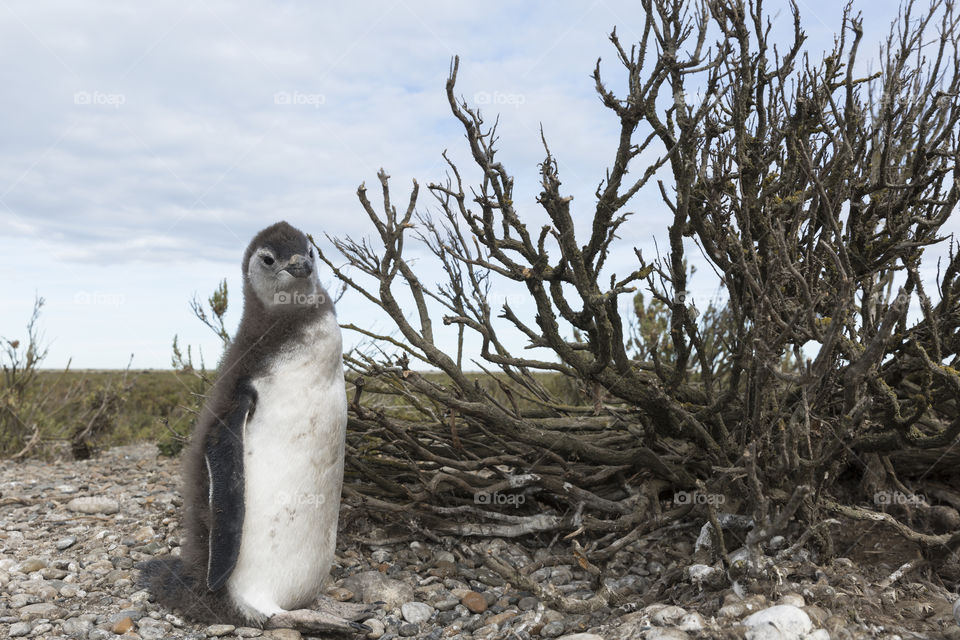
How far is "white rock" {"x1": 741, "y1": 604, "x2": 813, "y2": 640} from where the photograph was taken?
9.53 ft

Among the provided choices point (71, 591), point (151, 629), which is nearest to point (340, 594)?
point (151, 629)

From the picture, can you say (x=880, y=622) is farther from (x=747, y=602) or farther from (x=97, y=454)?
(x=97, y=454)

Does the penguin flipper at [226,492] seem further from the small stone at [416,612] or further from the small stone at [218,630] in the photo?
the small stone at [416,612]

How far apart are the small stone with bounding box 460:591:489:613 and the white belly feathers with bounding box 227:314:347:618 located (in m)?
0.89

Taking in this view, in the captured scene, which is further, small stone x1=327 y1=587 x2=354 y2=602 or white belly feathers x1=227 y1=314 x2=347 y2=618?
small stone x1=327 y1=587 x2=354 y2=602

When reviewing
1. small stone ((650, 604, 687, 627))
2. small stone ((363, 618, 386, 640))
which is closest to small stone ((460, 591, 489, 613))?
small stone ((363, 618, 386, 640))

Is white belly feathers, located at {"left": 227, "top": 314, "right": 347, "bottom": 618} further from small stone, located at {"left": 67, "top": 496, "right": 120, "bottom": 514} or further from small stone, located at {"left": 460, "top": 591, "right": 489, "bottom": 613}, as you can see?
small stone, located at {"left": 67, "top": 496, "right": 120, "bottom": 514}

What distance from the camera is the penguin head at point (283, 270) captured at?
3.83 m

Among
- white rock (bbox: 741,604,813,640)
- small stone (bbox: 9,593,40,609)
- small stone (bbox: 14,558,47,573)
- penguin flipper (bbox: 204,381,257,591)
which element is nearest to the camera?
white rock (bbox: 741,604,813,640)

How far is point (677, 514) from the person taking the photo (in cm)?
432

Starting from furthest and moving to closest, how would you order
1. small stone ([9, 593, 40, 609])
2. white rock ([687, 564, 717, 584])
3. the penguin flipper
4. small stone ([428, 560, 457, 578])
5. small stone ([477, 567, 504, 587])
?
1. small stone ([428, 560, 457, 578])
2. small stone ([477, 567, 504, 587])
3. small stone ([9, 593, 40, 609])
4. the penguin flipper
5. white rock ([687, 564, 717, 584])

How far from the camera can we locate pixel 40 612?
3.94 m

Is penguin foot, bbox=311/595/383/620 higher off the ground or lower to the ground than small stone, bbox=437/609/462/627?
higher

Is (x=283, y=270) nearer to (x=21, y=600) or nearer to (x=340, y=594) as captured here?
(x=340, y=594)
